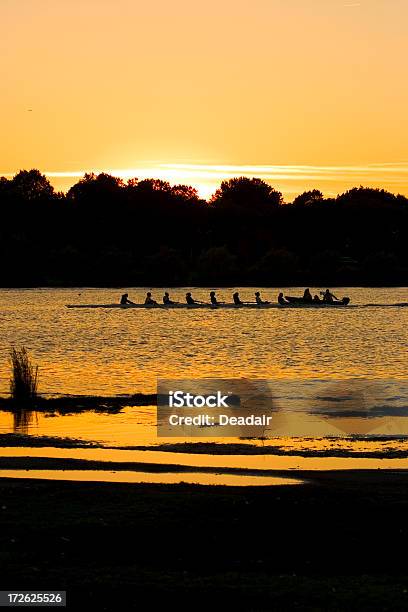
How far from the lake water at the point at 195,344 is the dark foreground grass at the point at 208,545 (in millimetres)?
19924

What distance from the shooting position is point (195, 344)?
229 ft

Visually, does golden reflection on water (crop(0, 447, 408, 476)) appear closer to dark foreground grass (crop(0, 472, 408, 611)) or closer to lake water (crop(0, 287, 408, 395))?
dark foreground grass (crop(0, 472, 408, 611))

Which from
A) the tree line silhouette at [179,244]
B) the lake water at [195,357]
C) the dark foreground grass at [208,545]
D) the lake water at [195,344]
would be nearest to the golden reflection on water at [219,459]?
the lake water at [195,357]

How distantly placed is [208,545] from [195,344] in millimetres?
55272

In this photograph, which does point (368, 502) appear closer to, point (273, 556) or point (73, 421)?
point (273, 556)

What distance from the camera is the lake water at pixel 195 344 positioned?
4691 centimetres

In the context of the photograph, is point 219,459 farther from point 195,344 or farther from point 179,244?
point 179,244

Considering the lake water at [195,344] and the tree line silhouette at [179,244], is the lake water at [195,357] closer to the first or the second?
the lake water at [195,344]

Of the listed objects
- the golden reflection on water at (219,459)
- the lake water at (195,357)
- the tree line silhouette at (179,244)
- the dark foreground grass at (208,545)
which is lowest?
the dark foreground grass at (208,545)

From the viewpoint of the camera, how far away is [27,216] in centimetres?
19175

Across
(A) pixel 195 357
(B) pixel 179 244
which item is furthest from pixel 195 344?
(B) pixel 179 244

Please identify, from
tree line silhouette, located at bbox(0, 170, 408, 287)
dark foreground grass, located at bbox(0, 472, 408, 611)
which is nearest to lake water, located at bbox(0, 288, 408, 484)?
dark foreground grass, located at bbox(0, 472, 408, 611)

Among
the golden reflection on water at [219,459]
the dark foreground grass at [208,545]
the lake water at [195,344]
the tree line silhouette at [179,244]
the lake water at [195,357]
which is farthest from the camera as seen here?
the tree line silhouette at [179,244]

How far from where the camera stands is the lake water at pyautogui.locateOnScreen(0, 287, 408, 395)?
46.9 m
